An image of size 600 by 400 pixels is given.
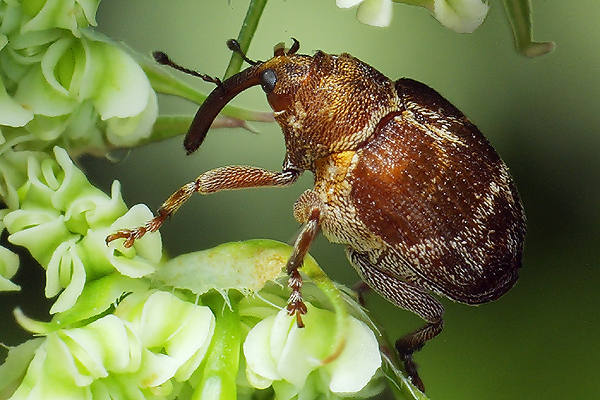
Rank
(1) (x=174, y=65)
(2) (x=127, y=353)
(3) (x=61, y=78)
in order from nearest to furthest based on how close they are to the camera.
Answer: (2) (x=127, y=353)
(3) (x=61, y=78)
(1) (x=174, y=65)

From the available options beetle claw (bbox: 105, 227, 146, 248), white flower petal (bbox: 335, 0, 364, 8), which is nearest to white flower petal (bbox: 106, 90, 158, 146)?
beetle claw (bbox: 105, 227, 146, 248)

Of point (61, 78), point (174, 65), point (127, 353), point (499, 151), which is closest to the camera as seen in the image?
point (127, 353)

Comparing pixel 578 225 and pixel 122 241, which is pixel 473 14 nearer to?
pixel 122 241

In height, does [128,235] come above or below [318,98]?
below

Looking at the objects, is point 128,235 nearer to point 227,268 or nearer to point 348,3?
point 227,268

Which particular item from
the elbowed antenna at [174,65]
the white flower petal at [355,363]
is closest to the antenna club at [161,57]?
the elbowed antenna at [174,65]

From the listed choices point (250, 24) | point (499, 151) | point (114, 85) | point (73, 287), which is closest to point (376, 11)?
point (250, 24)

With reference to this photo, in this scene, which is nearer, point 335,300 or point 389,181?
point 335,300
